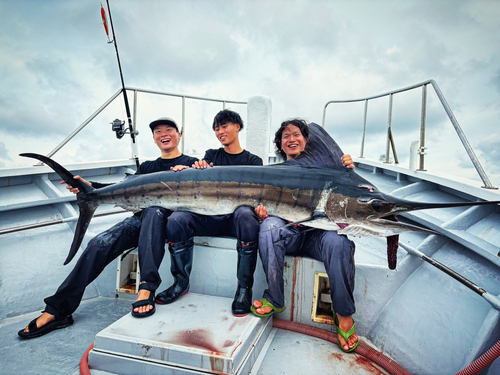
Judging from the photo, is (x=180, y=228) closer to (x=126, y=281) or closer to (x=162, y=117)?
(x=126, y=281)

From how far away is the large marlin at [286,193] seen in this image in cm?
178

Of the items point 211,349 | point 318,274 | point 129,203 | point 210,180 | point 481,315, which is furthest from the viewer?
point 129,203

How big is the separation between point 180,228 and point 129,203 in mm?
601

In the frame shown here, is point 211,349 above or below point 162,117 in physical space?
below

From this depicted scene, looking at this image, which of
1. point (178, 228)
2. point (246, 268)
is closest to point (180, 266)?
point (178, 228)

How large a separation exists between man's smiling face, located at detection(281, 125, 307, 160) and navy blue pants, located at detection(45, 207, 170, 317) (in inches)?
44.7

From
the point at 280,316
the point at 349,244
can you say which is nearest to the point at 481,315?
the point at 349,244

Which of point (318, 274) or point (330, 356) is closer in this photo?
point (330, 356)

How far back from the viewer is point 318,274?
1939 millimetres

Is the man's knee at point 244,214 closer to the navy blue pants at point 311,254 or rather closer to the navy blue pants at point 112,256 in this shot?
the navy blue pants at point 311,254

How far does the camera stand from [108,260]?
2.18m

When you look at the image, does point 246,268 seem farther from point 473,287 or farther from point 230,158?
point 473,287

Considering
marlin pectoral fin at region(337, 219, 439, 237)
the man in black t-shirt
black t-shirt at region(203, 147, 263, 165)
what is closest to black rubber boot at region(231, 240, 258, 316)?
the man in black t-shirt

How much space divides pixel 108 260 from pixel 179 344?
1.08 m
